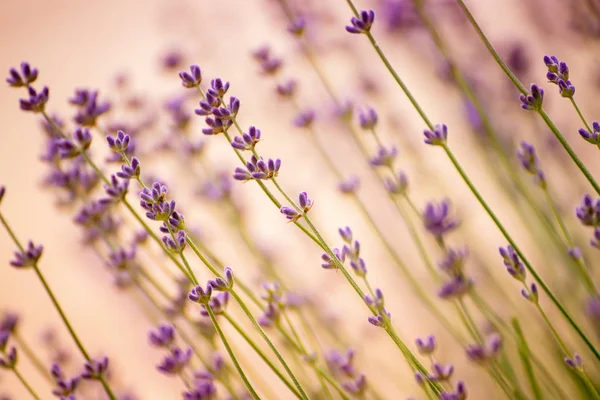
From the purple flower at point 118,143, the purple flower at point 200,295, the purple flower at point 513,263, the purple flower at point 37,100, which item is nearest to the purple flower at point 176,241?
the purple flower at point 200,295

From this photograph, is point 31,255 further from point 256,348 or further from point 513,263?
point 513,263

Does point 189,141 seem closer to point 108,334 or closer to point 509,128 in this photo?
point 509,128

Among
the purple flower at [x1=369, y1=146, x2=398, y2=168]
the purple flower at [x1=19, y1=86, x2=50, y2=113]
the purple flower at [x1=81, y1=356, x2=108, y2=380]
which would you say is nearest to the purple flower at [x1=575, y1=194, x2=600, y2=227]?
the purple flower at [x1=369, y1=146, x2=398, y2=168]

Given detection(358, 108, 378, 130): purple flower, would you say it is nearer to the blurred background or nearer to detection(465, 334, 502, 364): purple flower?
the blurred background

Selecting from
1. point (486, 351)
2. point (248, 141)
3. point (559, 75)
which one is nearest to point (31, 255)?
point (248, 141)

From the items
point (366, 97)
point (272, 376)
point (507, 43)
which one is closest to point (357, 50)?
point (366, 97)
